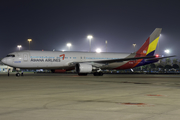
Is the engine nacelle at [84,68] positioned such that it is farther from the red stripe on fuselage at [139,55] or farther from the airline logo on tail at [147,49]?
the airline logo on tail at [147,49]

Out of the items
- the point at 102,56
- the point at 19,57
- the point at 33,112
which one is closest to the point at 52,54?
the point at 19,57

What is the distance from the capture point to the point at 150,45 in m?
39.7

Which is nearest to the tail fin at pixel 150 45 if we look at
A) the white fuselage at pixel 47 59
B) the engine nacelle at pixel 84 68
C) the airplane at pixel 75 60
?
the airplane at pixel 75 60

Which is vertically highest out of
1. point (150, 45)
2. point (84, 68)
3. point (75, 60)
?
point (150, 45)

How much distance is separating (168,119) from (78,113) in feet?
8.11

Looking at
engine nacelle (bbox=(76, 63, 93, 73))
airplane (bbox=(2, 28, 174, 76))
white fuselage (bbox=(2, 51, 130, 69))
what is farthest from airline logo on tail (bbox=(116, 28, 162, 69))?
engine nacelle (bbox=(76, 63, 93, 73))

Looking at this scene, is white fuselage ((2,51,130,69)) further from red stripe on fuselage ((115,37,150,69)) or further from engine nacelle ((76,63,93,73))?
red stripe on fuselage ((115,37,150,69))

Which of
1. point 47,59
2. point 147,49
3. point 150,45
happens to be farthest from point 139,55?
point 47,59

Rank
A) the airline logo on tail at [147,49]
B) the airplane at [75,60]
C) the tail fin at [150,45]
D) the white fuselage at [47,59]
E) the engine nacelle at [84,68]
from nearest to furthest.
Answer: the white fuselage at [47,59] → the airplane at [75,60] → the engine nacelle at [84,68] → the airline logo on tail at [147,49] → the tail fin at [150,45]

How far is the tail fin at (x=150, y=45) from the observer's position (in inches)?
1553

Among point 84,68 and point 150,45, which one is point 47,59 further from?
point 150,45

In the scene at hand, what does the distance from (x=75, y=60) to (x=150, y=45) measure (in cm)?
1439

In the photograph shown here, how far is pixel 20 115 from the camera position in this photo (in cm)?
606

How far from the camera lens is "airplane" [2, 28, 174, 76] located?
105 ft
